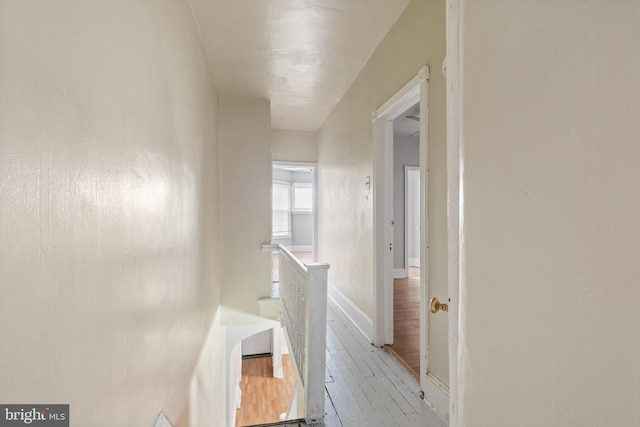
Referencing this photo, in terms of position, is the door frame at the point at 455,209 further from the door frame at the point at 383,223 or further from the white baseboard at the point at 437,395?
the door frame at the point at 383,223

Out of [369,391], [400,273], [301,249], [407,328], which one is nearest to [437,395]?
[369,391]

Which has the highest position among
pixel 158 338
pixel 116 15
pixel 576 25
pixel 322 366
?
pixel 116 15

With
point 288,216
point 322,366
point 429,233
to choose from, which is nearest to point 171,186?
point 322,366

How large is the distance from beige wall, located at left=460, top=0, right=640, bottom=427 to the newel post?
128cm

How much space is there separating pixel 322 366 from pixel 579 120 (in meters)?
1.83

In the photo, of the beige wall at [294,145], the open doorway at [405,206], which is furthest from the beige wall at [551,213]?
the beige wall at [294,145]

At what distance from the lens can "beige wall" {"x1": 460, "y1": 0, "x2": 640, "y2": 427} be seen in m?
0.35

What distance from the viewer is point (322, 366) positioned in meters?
1.83

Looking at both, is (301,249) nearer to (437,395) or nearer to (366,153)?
(366,153)

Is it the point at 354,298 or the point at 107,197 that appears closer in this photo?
the point at 107,197

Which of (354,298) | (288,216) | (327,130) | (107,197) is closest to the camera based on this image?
(107,197)

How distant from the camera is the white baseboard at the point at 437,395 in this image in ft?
5.51

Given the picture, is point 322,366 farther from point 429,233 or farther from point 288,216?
point 288,216

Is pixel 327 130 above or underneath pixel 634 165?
Answer: above
